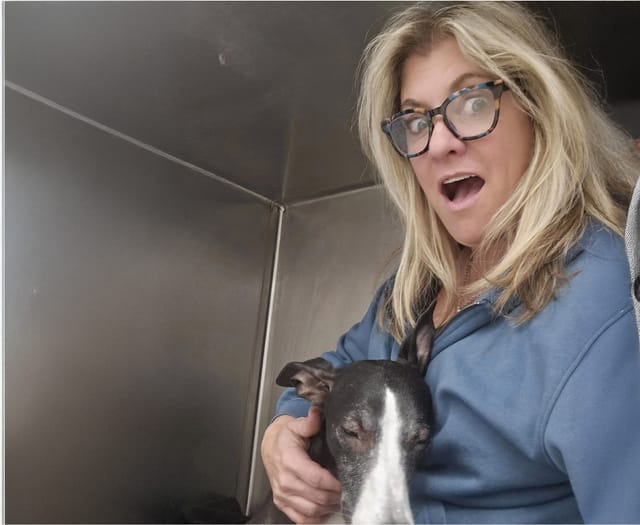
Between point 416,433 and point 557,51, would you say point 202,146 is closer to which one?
point 557,51

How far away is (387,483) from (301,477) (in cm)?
21

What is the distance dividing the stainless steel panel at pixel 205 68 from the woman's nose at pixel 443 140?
317 millimetres

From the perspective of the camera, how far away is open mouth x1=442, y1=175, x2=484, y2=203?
96 centimetres

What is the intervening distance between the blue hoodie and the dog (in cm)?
3

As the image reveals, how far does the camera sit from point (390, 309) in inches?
44.4

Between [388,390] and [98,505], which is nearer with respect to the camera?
[388,390]

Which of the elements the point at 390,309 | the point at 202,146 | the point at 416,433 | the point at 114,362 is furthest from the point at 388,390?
the point at 202,146

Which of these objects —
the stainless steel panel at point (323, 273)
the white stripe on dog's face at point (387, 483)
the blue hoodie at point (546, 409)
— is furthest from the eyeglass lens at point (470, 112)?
the stainless steel panel at point (323, 273)

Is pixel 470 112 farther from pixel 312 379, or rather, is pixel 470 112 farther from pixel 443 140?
pixel 312 379

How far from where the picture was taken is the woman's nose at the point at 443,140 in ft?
2.99

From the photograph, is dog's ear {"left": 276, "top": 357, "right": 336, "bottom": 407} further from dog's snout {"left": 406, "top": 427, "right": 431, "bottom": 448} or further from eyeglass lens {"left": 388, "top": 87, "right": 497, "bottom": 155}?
eyeglass lens {"left": 388, "top": 87, "right": 497, "bottom": 155}

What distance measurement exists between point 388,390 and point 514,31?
0.63 meters

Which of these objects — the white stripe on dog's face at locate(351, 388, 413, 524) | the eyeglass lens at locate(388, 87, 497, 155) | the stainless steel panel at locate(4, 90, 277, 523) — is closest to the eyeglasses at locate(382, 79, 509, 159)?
the eyeglass lens at locate(388, 87, 497, 155)

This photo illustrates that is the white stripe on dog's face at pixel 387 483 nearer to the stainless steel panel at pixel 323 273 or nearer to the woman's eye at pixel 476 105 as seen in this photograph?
the woman's eye at pixel 476 105
